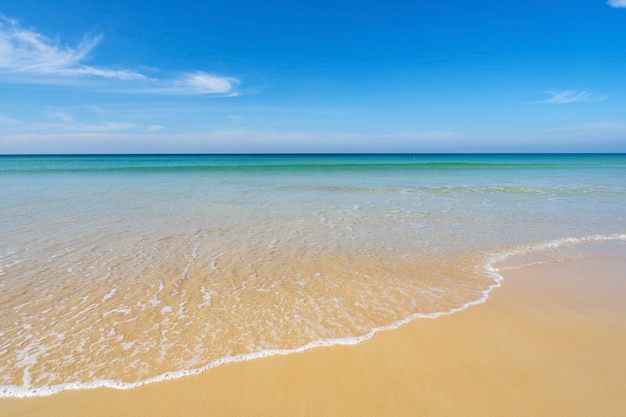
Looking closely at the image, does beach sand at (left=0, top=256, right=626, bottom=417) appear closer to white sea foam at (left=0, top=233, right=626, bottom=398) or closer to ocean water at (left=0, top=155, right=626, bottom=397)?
white sea foam at (left=0, top=233, right=626, bottom=398)

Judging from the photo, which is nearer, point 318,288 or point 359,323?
point 359,323

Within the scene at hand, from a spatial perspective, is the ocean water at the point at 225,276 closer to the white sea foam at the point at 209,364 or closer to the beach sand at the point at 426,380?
the white sea foam at the point at 209,364

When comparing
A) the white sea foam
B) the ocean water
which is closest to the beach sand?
the white sea foam

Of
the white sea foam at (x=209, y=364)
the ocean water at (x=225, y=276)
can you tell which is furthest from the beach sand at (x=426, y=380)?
the ocean water at (x=225, y=276)

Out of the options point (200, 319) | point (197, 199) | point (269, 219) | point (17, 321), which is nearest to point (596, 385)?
point (200, 319)

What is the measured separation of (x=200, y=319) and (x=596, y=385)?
14.4 ft

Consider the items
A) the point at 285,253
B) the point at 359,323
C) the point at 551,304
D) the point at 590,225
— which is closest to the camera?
the point at 359,323

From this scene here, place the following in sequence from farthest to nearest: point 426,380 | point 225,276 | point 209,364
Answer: point 225,276 → point 209,364 → point 426,380

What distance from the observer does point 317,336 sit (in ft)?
13.3

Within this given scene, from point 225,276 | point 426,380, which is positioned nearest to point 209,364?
point 426,380

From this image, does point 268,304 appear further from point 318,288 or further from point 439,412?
point 439,412

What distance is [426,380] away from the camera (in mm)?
3291

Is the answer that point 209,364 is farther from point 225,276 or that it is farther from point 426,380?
point 225,276

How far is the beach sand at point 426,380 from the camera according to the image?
2938mm
